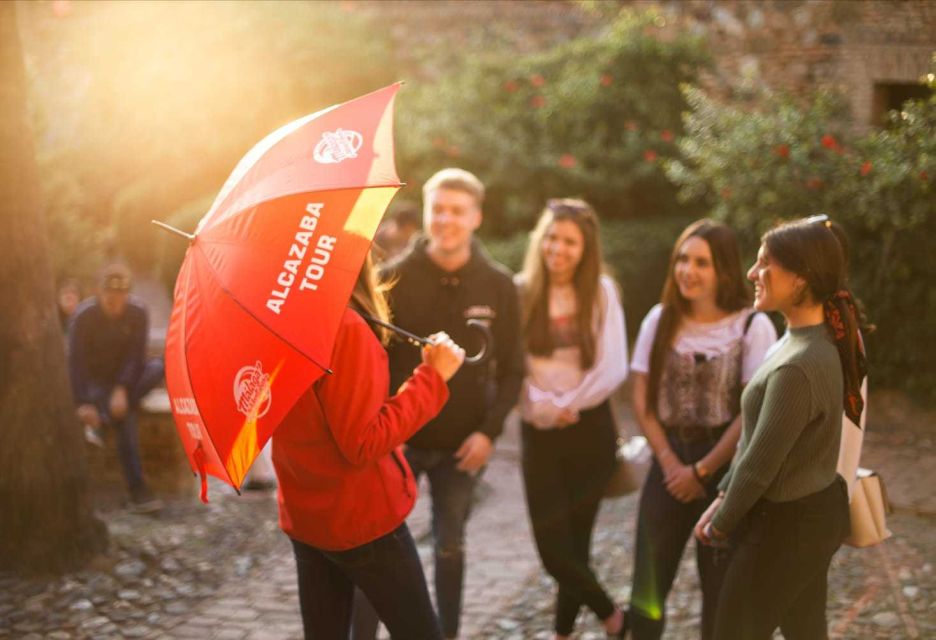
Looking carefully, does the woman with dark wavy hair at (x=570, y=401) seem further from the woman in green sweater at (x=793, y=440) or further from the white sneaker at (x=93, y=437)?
the white sneaker at (x=93, y=437)

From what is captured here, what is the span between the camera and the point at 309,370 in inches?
109

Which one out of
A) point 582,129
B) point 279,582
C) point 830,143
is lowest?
point 279,582

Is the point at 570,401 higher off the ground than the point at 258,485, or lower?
higher

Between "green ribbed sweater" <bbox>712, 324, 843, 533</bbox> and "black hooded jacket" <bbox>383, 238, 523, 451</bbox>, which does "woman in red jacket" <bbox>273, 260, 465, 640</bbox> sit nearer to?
"green ribbed sweater" <bbox>712, 324, 843, 533</bbox>

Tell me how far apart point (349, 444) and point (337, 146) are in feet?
2.95

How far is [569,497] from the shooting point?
4.56 m

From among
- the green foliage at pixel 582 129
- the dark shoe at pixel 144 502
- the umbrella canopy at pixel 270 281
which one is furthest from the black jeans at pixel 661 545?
the green foliage at pixel 582 129

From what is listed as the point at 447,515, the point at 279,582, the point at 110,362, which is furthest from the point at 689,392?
the point at 110,362

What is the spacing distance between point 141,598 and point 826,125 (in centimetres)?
680

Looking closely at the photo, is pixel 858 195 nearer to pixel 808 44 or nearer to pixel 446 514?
pixel 808 44

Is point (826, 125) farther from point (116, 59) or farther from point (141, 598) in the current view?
point (116, 59)

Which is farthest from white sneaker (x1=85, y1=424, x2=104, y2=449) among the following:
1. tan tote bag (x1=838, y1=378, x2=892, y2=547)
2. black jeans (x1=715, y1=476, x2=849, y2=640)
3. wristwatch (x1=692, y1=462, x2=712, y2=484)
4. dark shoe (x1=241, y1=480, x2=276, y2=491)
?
tan tote bag (x1=838, y1=378, x2=892, y2=547)

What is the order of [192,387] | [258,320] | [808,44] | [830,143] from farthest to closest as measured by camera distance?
1. [808,44]
2. [830,143]
3. [192,387]
4. [258,320]

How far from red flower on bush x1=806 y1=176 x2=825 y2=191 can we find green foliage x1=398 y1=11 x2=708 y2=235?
2801 millimetres
